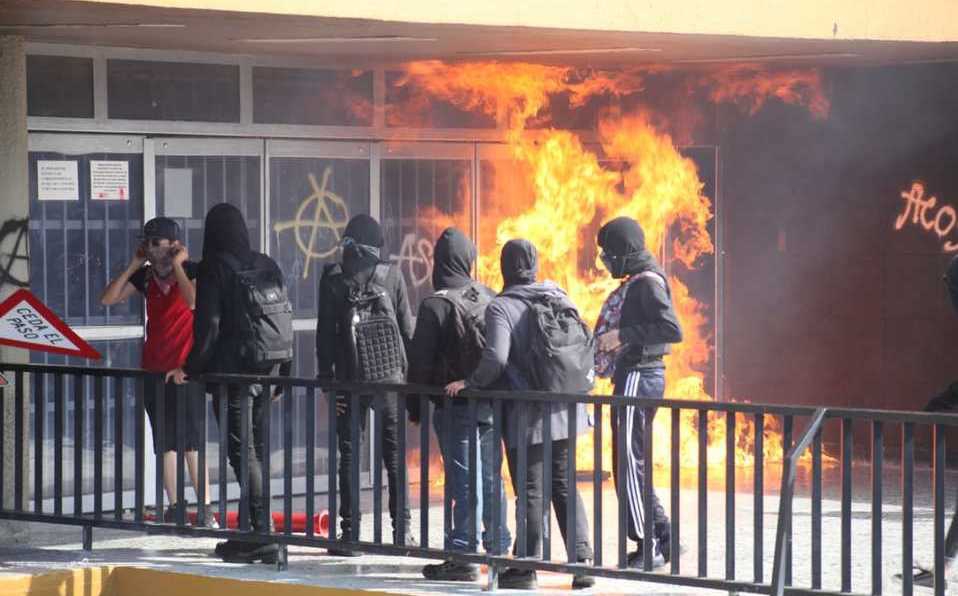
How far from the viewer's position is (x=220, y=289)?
949 centimetres

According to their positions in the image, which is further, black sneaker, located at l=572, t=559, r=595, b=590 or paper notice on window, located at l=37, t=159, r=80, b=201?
paper notice on window, located at l=37, t=159, r=80, b=201

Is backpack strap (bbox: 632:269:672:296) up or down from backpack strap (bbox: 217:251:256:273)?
down

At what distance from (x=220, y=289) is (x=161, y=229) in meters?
0.79

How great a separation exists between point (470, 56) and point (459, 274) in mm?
3156

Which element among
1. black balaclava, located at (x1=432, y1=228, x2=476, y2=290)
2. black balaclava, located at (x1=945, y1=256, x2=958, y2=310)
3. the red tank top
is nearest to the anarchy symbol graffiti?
the red tank top

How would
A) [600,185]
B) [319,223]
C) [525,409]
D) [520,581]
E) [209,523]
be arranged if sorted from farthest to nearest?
[600,185] < [319,223] < [209,523] < [520,581] < [525,409]

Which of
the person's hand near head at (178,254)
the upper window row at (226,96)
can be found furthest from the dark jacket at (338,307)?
the upper window row at (226,96)

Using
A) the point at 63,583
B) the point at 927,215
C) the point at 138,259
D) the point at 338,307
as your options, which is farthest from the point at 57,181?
the point at 927,215

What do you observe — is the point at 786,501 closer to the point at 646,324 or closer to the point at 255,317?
the point at 646,324

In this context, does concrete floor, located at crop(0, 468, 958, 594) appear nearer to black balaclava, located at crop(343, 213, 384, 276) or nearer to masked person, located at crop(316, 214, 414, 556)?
masked person, located at crop(316, 214, 414, 556)

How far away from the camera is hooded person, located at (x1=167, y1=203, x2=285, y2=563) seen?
934 cm

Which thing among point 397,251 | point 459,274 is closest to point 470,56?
point 397,251

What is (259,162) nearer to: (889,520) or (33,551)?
(33,551)

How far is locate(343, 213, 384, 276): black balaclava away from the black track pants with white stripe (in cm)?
146
